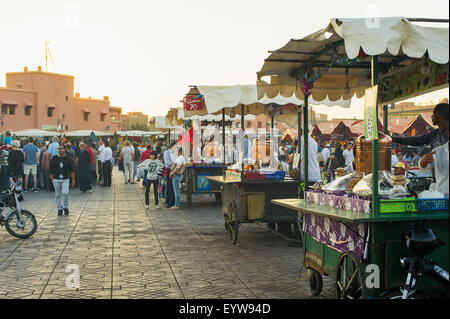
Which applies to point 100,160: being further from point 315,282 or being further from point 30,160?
point 315,282

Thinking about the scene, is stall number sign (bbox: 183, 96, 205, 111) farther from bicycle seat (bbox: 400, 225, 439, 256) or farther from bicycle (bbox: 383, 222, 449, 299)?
bicycle seat (bbox: 400, 225, 439, 256)

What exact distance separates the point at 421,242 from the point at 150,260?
484 cm

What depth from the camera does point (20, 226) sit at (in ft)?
32.6

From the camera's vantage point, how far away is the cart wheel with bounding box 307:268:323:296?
5.93 meters

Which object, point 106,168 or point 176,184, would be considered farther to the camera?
point 106,168

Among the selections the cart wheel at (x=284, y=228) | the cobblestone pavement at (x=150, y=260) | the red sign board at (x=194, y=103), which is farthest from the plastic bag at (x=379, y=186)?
the red sign board at (x=194, y=103)

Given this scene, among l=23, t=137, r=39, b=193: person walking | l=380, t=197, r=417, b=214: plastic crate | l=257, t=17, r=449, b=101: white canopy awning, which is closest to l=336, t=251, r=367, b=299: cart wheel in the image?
l=380, t=197, r=417, b=214: plastic crate

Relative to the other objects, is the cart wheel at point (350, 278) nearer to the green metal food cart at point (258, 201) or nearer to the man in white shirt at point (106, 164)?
the green metal food cart at point (258, 201)

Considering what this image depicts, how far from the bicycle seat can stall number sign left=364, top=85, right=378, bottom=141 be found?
92cm

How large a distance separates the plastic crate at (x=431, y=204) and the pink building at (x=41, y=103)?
58.1 meters

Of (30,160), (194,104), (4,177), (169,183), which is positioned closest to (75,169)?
(30,160)

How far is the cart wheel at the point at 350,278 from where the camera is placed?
457 cm
